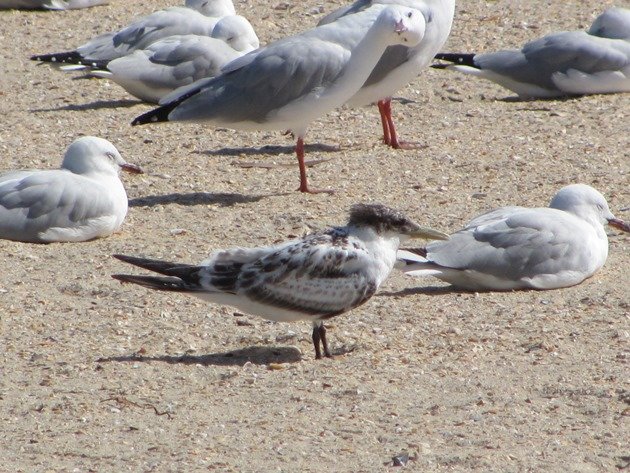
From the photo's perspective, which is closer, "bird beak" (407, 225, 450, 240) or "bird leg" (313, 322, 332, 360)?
"bird leg" (313, 322, 332, 360)

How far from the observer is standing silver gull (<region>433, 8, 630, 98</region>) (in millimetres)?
10844

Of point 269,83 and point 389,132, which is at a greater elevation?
point 269,83

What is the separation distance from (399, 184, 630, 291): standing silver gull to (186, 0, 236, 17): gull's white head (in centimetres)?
565

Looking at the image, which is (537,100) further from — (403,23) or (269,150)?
(403,23)

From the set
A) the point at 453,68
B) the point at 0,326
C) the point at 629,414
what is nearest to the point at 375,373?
the point at 629,414

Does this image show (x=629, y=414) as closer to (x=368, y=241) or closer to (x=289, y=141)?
(x=368, y=241)

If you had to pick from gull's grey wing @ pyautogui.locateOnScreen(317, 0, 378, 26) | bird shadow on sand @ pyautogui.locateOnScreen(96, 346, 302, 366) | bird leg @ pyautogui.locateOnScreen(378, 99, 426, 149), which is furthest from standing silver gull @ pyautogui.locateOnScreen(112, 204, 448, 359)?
gull's grey wing @ pyautogui.locateOnScreen(317, 0, 378, 26)

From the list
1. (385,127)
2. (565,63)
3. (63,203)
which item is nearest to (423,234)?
(63,203)

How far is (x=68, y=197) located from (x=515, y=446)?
3743 millimetres

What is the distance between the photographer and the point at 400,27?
28.4 ft

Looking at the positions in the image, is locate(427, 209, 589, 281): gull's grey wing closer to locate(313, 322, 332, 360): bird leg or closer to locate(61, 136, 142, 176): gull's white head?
locate(313, 322, 332, 360): bird leg

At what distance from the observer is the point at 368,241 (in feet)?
19.7

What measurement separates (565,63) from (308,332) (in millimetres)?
5284

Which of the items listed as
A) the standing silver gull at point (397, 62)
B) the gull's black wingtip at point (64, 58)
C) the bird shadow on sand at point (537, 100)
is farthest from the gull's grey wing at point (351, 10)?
the gull's black wingtip at point (64, 58)
